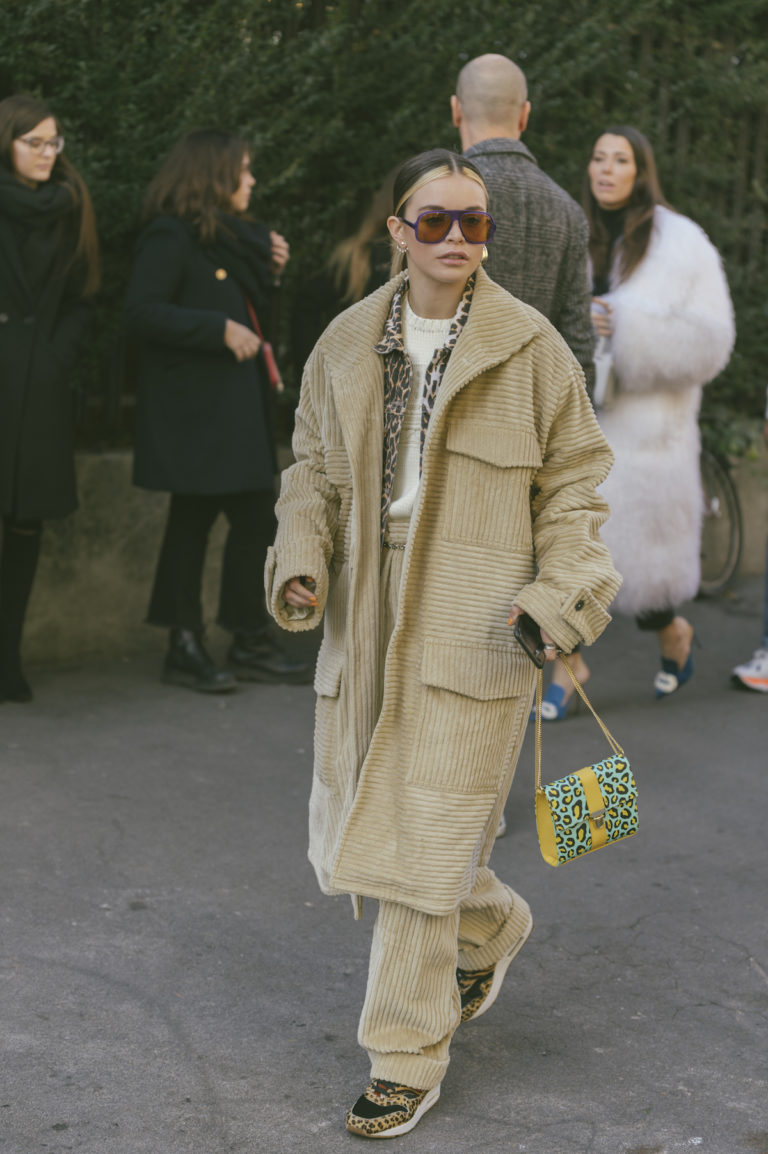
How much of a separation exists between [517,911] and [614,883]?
1.13 m

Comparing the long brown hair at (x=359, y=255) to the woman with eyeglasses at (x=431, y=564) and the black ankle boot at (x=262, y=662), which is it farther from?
the woman with eyeglasses at (x=431, y=564)

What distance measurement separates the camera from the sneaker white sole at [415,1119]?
3033 millimetres

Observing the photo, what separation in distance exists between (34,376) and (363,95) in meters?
2.29

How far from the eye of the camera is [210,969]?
377cm

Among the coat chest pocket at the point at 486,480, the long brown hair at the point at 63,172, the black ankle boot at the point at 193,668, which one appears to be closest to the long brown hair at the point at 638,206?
the long brown hair at the point at 63,172

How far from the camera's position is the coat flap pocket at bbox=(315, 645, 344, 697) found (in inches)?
124

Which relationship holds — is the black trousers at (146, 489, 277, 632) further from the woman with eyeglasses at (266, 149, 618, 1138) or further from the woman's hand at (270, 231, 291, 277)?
the woman with eyeglasses at (266, 149, 618, 1138)

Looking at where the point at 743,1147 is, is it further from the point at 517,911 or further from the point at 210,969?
the point at 210,969

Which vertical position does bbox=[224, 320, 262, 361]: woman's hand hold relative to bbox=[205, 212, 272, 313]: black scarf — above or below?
below

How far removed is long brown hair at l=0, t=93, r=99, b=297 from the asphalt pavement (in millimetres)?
1684

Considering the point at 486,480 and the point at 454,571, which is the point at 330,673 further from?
the point at 486,480

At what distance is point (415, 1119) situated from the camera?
3080 mm

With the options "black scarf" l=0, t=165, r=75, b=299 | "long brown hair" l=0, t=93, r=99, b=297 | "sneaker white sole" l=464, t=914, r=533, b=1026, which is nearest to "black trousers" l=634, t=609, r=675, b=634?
"long brown hair" l=0, t=93, r=99, b=297

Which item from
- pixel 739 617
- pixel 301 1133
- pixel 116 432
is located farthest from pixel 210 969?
pixel 739 617
